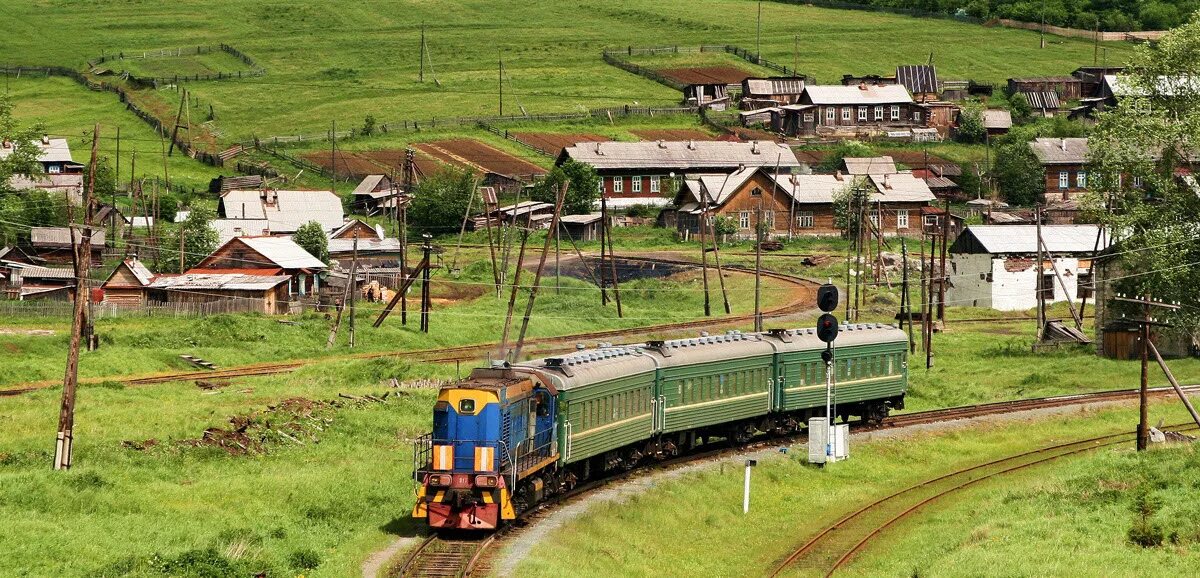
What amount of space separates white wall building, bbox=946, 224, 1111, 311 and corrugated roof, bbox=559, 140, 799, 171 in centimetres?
3606

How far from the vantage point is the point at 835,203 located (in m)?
118

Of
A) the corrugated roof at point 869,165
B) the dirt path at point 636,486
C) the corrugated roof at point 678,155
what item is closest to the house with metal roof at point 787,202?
the corrugated roof at point 869,165

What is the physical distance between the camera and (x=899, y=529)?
35062mm

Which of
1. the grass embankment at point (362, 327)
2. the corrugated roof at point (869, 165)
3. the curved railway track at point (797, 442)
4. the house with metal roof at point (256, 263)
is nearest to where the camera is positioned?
the curved railway track at point (797, 442)

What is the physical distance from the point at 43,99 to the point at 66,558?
152m

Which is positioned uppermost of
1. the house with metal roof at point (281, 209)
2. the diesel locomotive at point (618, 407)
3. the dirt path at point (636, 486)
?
the house with metal roof at point (281, 209)

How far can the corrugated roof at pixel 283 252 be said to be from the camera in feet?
282

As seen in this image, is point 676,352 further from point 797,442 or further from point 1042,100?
point 1042,100

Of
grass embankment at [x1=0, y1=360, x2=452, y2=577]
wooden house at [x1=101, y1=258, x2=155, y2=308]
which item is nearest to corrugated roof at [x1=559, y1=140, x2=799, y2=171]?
wooden house at [x1=101, y1=258, x2=155, y2=308]

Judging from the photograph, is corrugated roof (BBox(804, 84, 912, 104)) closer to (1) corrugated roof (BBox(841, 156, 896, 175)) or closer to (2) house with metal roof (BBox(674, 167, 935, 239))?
(1) corrugated roof (BBox(841, 156, 896, 175))

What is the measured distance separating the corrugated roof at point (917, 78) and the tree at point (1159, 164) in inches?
4183

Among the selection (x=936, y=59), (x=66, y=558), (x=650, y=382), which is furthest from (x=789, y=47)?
(x=66, y=558)

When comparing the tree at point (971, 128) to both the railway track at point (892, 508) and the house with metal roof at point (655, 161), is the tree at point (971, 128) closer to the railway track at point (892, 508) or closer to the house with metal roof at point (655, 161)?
the house with metal roof at point (655, 161)

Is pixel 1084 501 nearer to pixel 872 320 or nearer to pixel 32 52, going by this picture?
pixel 872 320
